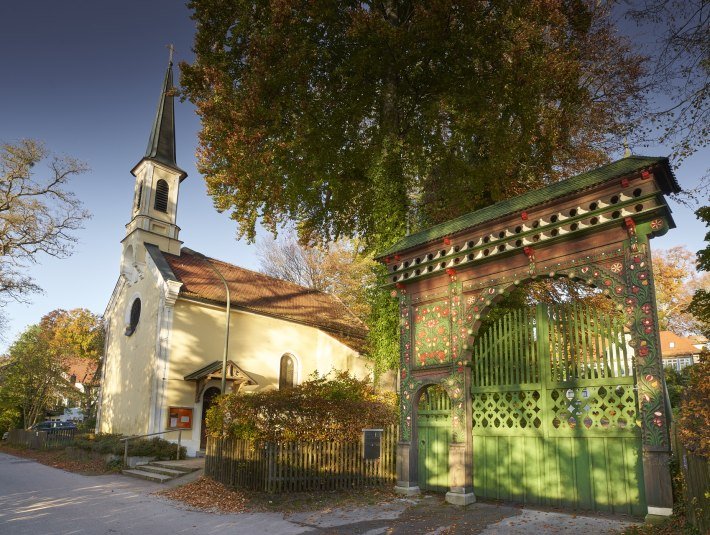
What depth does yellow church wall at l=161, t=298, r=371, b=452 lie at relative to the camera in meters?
21.2

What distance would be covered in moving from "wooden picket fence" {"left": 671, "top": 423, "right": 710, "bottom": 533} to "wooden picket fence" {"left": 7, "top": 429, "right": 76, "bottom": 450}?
26.3 m

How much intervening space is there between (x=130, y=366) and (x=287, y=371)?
7.49 meters

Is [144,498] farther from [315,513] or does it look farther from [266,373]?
[266,373]

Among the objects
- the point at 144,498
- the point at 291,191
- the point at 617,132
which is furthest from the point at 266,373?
the point at 617,132

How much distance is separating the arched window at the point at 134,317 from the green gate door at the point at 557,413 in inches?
745

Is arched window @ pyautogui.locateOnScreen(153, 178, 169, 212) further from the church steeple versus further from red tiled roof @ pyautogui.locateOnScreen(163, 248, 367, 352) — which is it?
red tiled roof @ pyautogui.locateOnScreen(163, 248, 367, 352)

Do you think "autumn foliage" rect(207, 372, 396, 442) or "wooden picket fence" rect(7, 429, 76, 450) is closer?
"autumn foliage" rect(207, 372, 396, 442)

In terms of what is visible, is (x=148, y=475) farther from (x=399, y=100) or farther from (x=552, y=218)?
(x=399, y=100)

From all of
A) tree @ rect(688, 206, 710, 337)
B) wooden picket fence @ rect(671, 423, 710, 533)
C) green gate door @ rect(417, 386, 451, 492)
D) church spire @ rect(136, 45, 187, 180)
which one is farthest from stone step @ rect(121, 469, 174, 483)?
church spire @ rect(136, 45, 187, 180)

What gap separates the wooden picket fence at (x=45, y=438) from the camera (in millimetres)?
24875

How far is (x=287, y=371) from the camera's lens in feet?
85.3

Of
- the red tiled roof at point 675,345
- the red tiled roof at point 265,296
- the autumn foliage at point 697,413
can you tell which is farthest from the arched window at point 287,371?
the red tiled roof at point 675,345

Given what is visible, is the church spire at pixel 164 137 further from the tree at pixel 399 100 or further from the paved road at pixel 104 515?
the paved road at pixel 104 515

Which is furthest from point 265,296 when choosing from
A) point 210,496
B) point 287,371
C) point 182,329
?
point 210,496
